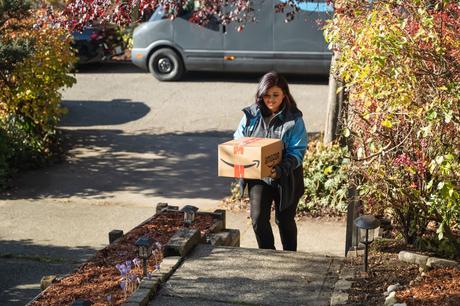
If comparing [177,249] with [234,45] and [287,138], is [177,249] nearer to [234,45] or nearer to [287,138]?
[287,138]

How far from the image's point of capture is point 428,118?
457cm

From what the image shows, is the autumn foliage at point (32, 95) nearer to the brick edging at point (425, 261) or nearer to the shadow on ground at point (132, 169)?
the shadow on ground at point (132, 169)

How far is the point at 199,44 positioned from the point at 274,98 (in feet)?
34.6

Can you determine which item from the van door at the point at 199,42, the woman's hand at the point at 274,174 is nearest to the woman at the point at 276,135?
the woman's hand at the point at 274,174

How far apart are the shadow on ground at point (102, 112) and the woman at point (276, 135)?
7.44m

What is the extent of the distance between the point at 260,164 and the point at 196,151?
5.97 meters

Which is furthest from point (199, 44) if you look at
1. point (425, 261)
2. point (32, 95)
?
point (425, 261)

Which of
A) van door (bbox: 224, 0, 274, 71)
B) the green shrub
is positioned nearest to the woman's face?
the green shrub

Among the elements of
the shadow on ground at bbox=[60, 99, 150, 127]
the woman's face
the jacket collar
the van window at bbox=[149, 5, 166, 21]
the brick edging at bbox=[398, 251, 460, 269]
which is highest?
the van window at bbox=[149, 5, 166, 21]

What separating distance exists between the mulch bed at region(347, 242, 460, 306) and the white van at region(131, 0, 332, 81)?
9806mm

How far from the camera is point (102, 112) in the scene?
14.1 meters

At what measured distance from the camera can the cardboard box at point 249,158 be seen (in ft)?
18.5

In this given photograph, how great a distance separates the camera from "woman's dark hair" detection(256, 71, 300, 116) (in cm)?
605

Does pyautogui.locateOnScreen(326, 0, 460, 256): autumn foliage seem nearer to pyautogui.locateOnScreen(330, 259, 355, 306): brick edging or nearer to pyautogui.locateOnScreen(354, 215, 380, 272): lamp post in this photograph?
pyautogui.locateOnScreen(354, 215, 380, 272): lamp post
